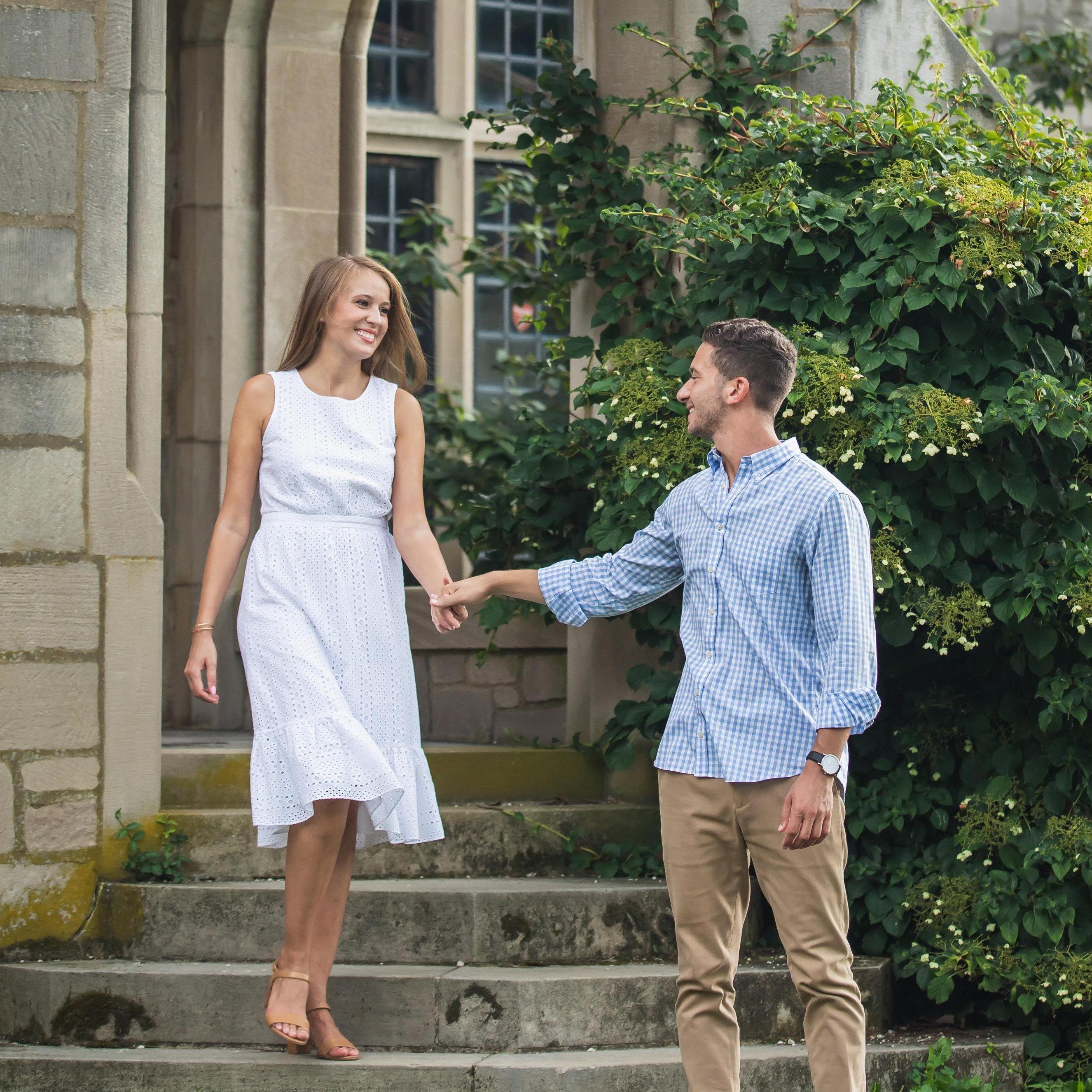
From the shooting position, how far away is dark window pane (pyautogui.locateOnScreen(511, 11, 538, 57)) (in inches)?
349

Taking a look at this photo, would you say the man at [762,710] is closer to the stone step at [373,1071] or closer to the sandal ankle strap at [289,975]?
the stone step at [373,1071]

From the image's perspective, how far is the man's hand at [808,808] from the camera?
3.01 m

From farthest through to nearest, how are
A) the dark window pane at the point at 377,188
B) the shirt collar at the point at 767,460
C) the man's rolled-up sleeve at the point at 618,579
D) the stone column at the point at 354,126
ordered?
the dark window pane at the point at 377,188 < the stone column at the point at 354,126 < the man's rolled-up sleeve at the point at 618,579 < the shirt collar at the point at 767,460

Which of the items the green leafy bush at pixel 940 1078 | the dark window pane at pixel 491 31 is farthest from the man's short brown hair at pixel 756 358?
the dark window pane at pixel 491 31

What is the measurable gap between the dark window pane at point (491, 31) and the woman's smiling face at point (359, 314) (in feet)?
17.3

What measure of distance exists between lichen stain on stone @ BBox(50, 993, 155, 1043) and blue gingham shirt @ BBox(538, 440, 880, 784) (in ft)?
5.65

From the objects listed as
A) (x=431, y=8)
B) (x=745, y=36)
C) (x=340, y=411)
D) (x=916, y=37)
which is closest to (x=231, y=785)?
(x=340, y=411)

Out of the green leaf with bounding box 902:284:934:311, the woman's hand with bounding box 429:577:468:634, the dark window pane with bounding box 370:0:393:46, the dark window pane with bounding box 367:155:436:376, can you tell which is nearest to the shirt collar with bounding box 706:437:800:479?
the woman's hand with bounding box 429:577:468:634

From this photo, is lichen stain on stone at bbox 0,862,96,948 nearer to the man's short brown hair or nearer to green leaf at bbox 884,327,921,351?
the man's short brown hair

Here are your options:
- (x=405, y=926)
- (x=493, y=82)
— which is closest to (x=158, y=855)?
(x=405, y=926)

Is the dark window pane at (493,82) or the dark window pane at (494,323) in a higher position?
the dark window pane at (493,82)

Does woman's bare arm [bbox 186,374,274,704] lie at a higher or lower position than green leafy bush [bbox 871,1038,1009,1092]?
higher

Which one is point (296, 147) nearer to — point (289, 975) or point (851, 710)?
point (289, 975)

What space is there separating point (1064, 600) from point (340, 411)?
1.92 metres
